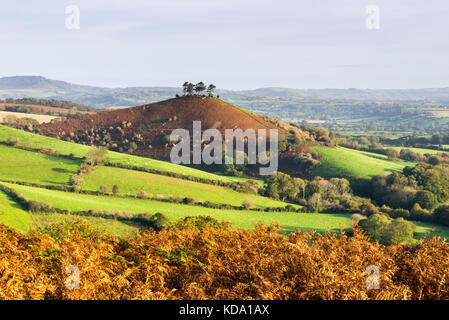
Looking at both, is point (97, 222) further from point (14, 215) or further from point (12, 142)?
point (12, 142)

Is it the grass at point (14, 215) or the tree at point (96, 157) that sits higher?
the tree at point (96, 157)

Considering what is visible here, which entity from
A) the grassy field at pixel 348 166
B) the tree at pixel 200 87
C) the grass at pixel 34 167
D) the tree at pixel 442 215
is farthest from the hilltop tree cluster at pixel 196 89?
the tree at pixel 442 215

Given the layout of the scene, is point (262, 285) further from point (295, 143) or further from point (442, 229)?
point (295, 143)

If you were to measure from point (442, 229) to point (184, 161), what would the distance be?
8777 centimetres

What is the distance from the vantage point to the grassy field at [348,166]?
118000 mm

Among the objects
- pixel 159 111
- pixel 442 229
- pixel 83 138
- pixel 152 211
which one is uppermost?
pixel 159 111

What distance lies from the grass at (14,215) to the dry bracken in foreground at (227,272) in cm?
3971

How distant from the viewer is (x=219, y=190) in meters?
86.6

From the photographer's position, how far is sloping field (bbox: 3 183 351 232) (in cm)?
6228

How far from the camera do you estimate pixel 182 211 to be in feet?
217

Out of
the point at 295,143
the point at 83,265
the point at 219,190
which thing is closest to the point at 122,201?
the point at 219,190

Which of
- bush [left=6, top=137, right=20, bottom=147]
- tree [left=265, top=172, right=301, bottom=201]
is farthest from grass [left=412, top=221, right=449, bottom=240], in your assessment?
bush [left=6, top=137, right=20, bottom=147]

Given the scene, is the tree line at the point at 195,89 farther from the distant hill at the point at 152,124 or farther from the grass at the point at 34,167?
the grass at the point at 34,167

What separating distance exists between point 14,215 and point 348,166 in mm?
103212
